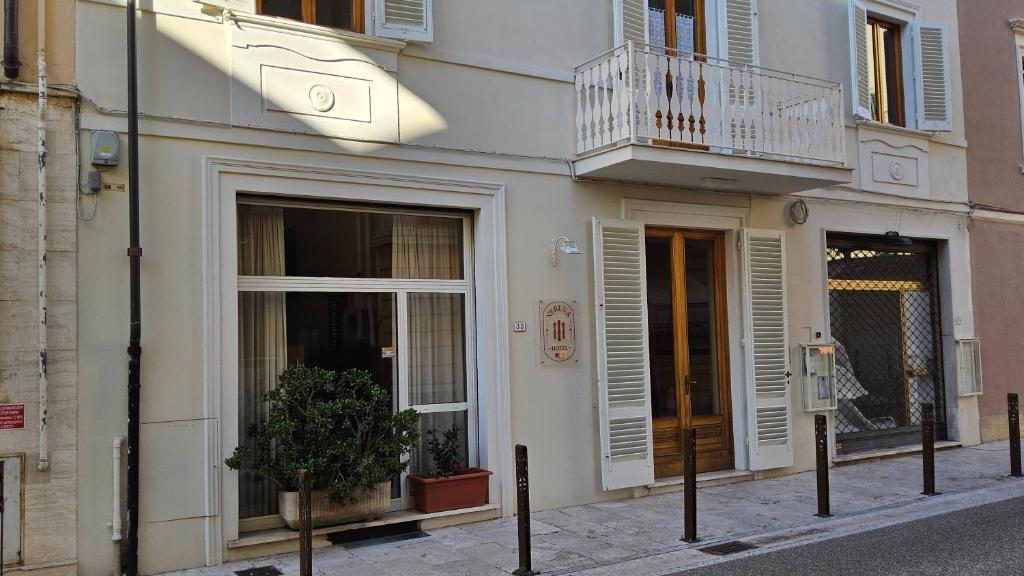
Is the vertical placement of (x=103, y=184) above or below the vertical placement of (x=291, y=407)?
above

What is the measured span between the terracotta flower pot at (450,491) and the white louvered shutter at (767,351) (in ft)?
11.9

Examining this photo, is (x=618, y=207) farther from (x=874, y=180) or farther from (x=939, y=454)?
(x=939, y=454)

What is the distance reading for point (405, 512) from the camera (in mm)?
7863

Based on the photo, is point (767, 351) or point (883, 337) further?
point (883, 337)

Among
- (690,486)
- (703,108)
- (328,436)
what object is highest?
(703,108)

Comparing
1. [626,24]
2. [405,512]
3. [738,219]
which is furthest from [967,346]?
[405,512]

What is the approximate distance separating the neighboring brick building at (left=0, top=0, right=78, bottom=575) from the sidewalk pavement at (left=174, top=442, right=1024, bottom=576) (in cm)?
106

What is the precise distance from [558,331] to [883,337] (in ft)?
18.9

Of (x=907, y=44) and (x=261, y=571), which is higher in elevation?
(x=907, y=44)

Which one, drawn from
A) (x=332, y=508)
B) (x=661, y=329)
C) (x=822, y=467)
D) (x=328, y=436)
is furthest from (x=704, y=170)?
(x=332, y=508)

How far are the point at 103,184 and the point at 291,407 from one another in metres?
2.26

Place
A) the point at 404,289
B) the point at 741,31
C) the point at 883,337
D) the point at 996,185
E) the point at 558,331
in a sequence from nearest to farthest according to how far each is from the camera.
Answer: the point at 404,289
the point at 558,331
the point at 741,31
the point at 883,337
the point at 996,185

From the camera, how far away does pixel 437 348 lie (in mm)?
8422

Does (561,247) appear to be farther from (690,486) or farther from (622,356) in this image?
(690,486)
